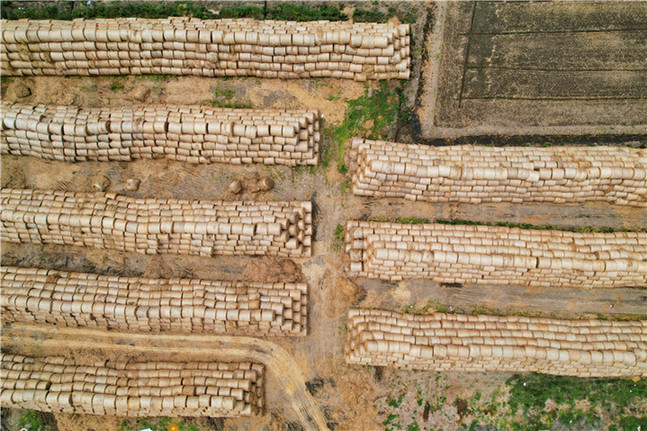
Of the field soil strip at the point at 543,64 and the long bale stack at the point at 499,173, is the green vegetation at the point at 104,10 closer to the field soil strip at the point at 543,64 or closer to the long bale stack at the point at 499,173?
the long bale stack at the point at 499,173

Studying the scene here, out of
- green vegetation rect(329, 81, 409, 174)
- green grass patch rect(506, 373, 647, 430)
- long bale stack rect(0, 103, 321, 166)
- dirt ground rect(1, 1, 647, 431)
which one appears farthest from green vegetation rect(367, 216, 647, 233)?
green grass patch rect(506, 373, 647, 430)

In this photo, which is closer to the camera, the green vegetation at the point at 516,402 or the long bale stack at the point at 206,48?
the long bale stack at the point at 206,48

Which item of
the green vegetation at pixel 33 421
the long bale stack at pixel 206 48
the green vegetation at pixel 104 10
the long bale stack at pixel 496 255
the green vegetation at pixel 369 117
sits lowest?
the green vegetation at pixel 33 421

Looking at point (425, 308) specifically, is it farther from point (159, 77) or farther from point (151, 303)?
point (159, 77)

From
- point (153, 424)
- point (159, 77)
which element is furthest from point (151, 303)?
point (159, 77)

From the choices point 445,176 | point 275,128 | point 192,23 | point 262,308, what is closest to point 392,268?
point 445,176

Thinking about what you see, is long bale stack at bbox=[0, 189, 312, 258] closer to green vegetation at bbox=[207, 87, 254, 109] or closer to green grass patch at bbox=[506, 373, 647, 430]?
green vegetation at bbox=[207, 87, 254, 109]

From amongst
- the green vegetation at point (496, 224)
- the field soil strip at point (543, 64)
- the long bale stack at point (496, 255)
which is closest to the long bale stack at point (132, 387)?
the long bale stack at point (496, 255)

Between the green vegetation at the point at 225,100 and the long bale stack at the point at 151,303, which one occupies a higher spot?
the green vegetation at the point at 225,100
